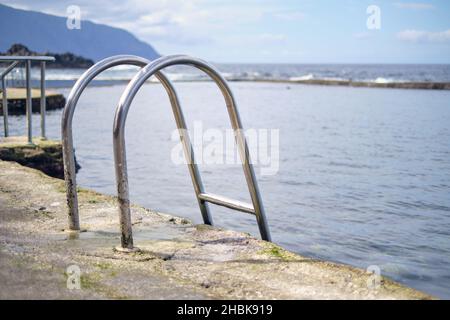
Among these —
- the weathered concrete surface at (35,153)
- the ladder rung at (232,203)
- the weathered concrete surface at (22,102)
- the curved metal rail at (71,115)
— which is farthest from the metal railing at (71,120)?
the weathered concrete surface at (22,102)

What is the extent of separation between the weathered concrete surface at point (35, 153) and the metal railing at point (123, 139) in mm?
4184

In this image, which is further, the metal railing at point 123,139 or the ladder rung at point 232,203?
the ladder rung at point 232,203

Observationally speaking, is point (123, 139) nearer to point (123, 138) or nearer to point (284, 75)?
point (123, 138)

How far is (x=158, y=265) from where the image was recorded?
12.1 ft

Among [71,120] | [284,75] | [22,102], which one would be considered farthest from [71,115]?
[284,75]

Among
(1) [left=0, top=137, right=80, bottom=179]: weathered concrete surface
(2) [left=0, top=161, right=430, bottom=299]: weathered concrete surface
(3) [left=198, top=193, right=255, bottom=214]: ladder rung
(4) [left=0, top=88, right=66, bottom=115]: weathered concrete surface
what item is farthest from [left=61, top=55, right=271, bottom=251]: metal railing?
(4) [left=0, top=88, right=66, bottom=115]: weathered concrete surface

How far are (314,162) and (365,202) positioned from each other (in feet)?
12.3

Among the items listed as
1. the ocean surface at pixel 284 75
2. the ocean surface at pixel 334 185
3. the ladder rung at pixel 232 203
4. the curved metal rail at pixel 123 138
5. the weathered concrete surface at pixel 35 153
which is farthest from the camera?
the ocean surface at pixel 284 75

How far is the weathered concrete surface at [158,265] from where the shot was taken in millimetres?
3134

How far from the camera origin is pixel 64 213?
5.19 metres

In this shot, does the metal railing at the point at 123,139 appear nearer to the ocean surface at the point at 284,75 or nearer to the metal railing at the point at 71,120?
the metal railing at the point at 71,120

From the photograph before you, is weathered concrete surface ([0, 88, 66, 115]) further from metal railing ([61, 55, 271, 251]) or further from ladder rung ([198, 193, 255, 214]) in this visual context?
ladder rung ([198, 193, 255, 214])

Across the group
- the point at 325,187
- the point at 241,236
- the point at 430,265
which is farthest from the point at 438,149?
the point at 241,236

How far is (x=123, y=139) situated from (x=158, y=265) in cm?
89
